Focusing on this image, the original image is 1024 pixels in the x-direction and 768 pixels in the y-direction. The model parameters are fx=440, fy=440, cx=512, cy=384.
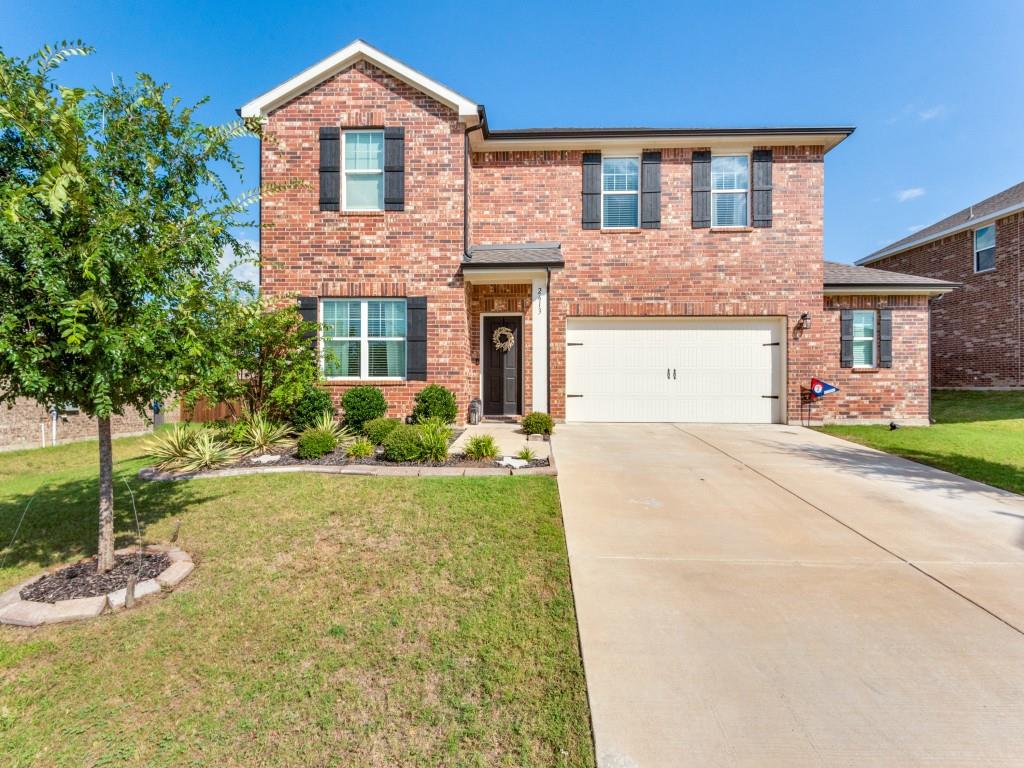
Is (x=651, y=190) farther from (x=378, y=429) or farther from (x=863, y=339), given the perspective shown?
(x=378, y=429)

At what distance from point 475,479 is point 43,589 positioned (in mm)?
3581

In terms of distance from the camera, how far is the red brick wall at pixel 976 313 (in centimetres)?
1347

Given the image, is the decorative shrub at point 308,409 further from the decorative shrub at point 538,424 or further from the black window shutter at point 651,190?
the black window shutter at point 651,190

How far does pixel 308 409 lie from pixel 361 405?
0.88 m

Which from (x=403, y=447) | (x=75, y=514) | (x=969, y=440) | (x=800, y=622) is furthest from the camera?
(x=969, y=440)

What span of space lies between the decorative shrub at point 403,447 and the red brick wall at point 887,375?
30.1ft

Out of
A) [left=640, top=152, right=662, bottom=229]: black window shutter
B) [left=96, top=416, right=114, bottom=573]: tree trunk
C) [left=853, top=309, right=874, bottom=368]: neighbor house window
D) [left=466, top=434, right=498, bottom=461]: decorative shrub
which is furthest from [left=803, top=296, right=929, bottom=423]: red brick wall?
[left=96, top=416, right=114, bottom=573]: tree trunk

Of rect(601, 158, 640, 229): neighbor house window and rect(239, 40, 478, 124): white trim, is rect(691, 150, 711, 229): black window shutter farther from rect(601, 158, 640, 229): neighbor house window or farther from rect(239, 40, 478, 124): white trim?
rect(239, 40, 478, 124): white trim

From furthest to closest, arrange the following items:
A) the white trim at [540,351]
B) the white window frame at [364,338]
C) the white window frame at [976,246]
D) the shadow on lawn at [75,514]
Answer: the white window frame at [976,246] → the white trim at [540,351] → the white window frame at [364,338] → the shadow on lawn at [75,514]

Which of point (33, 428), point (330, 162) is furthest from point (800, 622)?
point (33, 428)

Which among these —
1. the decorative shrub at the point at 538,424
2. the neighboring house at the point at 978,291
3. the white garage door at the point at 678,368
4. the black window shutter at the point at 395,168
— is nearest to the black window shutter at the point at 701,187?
the white garage door at the point at 678,368

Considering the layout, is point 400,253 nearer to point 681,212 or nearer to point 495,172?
point 495,172

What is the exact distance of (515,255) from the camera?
8891 mm

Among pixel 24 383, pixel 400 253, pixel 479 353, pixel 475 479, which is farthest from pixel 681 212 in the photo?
pixel 24 383
